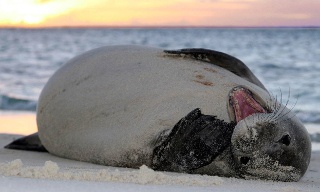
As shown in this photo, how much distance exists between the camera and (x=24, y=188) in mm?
2678

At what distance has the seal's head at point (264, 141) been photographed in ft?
11.3

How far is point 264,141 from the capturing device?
3.46 metres

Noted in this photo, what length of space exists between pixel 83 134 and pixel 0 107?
573 cm

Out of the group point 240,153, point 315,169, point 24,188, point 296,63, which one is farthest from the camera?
point 296,63

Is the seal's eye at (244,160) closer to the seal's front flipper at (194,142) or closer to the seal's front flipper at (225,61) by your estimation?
the seal's front flipper at (194,142)

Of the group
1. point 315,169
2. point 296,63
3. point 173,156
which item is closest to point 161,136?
point 173,156

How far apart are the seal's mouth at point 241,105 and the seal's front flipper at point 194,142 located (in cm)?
8

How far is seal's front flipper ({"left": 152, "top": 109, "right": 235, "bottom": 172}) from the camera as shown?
3490 millimetres

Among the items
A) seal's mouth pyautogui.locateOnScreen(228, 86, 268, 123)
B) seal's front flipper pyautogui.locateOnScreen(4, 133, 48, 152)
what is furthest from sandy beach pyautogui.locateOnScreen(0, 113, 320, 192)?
seal's front flipper pyautogui.locateOnScreen(4, 133, 48, 152)

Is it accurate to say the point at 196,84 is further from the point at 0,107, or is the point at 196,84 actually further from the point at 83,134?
the point at 0,107

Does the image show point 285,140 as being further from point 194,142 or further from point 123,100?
point 123,100

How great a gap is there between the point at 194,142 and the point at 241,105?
0.32m

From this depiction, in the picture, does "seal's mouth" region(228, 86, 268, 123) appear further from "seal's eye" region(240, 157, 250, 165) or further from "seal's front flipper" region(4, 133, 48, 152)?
"seal's front flipper" region(4, 133, 48, 152)

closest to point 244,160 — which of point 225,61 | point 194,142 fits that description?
point 194,142
